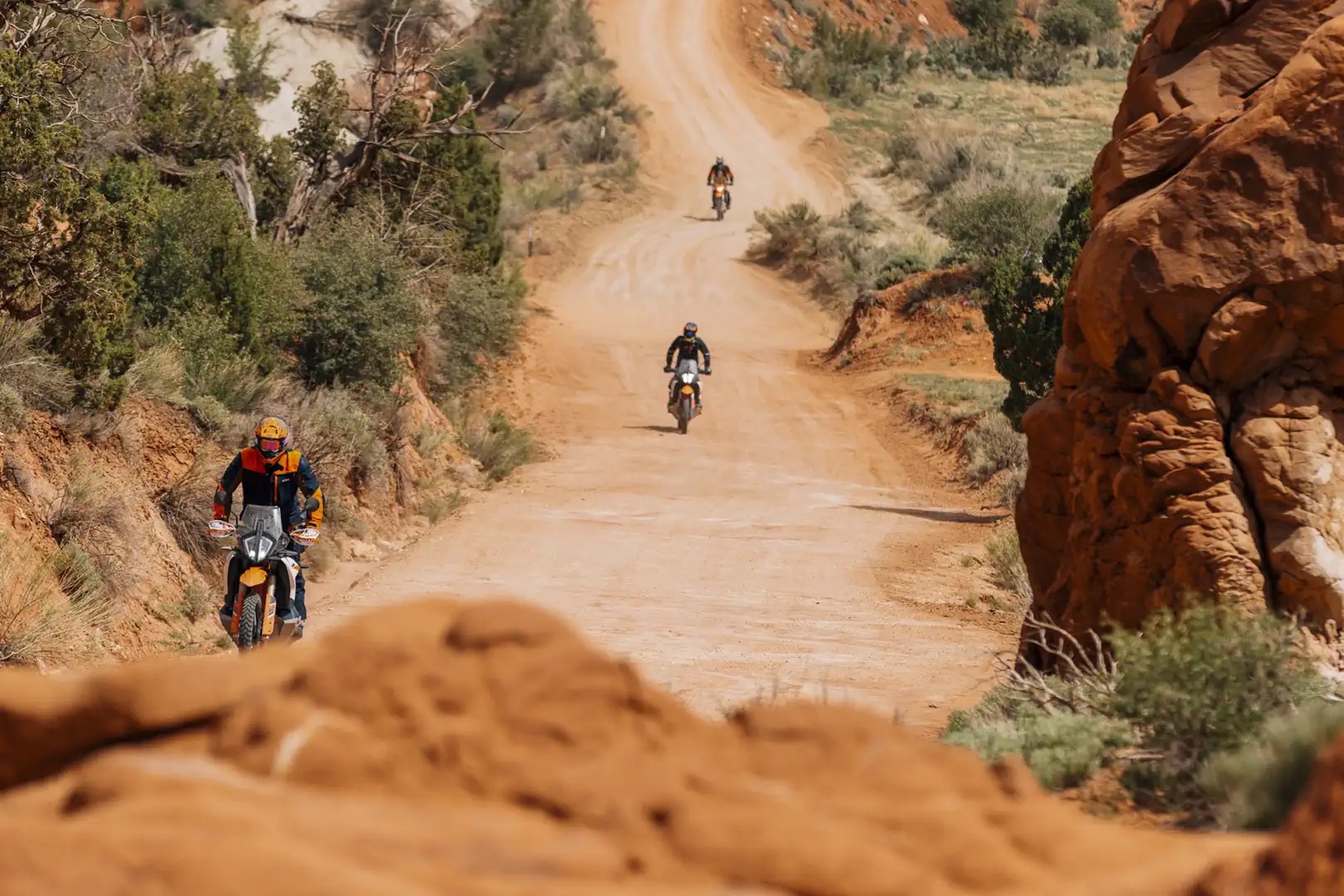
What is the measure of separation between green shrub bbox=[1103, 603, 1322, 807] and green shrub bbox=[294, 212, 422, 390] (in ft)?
47.5

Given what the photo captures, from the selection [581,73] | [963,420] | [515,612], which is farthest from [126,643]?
[581,73]

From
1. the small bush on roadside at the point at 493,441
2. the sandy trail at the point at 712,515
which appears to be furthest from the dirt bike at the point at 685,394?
the small bush on roadside at the point at 493,441

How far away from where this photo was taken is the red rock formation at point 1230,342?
912 centimetres

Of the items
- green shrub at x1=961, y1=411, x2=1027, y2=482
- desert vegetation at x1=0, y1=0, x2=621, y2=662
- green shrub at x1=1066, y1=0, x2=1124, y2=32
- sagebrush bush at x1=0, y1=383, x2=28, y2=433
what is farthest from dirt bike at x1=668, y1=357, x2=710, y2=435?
green shrub at x1=1066, y1=0, x2=1124, y2=32

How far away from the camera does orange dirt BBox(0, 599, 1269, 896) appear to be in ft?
13.1

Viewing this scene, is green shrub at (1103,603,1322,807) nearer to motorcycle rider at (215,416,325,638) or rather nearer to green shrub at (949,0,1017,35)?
motorcycle rider at (215,416,325,638)

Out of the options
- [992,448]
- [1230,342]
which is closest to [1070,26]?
[992,448]

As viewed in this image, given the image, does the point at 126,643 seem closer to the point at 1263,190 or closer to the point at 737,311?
the point at 1263,190

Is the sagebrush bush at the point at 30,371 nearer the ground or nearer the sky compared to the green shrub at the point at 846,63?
nearer the ground

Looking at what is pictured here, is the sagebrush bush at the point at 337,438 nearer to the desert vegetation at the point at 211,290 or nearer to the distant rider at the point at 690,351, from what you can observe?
the desert vegetation at the point at 211,290

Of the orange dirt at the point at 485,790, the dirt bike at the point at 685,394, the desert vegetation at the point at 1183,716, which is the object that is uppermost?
the orange dirt at the point at 485,790

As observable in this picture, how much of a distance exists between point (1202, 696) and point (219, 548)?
396 inches

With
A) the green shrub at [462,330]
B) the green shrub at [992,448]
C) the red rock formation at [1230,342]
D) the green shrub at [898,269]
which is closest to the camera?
the red rock formation at [1230,342]

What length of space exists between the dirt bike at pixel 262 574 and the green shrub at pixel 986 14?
64.9 m
